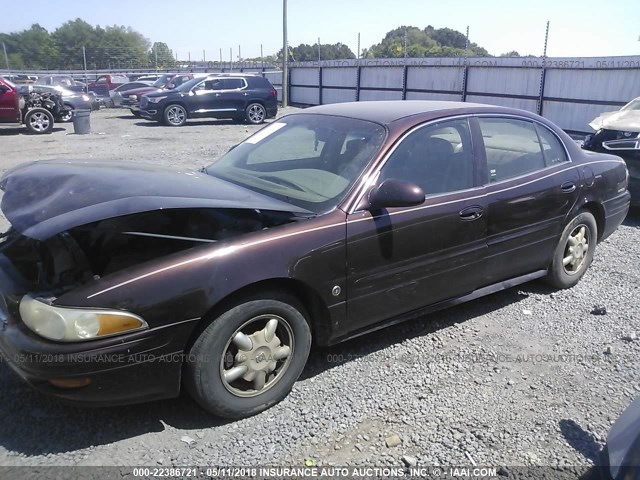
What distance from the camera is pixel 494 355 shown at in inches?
149

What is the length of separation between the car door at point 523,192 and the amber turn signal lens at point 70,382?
2747mm

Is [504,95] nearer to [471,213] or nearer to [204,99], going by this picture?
[204,99]

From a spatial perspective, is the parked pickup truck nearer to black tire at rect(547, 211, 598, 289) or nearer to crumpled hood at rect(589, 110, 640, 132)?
crumpled hood at rect(589, 110, 640, 132)

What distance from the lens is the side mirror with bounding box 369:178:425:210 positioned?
323 centimetres

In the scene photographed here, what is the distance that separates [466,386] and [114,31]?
74.2 metres

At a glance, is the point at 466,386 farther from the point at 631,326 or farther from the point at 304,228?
the point at 631,326

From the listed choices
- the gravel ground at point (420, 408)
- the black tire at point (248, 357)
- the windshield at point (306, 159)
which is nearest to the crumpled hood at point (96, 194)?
the windshield at point (306, 159)

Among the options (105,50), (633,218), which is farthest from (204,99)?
(105,50)

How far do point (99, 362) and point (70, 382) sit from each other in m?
0.18

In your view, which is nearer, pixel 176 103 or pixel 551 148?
pixel 551 148

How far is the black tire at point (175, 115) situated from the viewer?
19062 mm

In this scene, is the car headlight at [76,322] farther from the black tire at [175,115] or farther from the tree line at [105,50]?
the tree line at [105,50]

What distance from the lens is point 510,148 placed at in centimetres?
437

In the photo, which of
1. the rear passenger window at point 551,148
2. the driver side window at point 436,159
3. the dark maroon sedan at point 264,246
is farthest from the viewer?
the rear passenger window at point 551,148
